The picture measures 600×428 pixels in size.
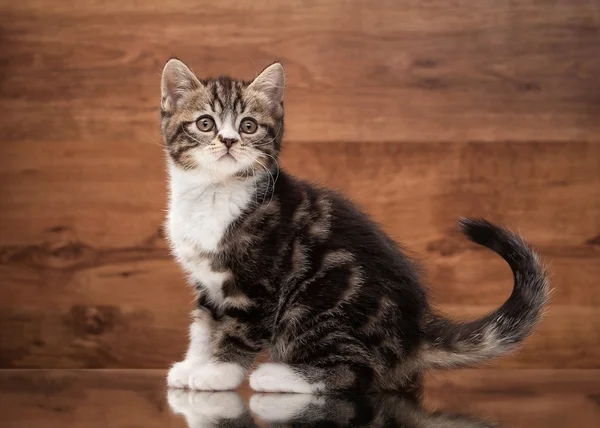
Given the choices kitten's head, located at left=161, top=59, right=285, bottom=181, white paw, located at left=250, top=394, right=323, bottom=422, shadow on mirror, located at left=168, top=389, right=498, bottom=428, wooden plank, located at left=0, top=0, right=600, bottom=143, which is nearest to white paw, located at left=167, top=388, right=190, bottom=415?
shadow on mirror, located at left=168, top=389, right=498, bottom=428

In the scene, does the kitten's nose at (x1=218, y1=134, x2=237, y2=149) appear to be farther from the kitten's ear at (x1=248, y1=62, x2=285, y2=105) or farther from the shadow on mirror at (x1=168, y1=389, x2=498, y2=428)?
the shadow on mirror at (x1=168, y1=389, x2=498, y2=428)

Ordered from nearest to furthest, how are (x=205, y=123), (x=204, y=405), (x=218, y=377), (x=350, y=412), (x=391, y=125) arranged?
(x=350, y=412)
(x=204, y=405)
(x=218, y=377)
(x=205, y=123)
(x=391, y=125)

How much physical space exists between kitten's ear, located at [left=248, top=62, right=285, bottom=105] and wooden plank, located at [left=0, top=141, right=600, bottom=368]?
481mm

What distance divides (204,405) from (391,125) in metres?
1.02

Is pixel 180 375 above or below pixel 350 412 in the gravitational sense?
below

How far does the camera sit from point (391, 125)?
2119mm

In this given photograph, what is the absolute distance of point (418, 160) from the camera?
212 cm

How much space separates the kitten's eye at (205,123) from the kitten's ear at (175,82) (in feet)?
0.26

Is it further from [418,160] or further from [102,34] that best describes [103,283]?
[418,160]

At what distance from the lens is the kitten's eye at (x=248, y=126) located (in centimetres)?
159

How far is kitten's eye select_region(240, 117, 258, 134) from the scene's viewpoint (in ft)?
5.20

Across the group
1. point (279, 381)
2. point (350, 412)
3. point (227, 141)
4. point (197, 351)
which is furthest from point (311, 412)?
point (227, 141)

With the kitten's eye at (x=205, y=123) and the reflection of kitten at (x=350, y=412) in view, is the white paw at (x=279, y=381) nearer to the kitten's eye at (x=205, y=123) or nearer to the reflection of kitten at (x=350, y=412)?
the reflection of kitten at (x=350, y=412)

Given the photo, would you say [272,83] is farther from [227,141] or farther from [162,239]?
[162,239]
